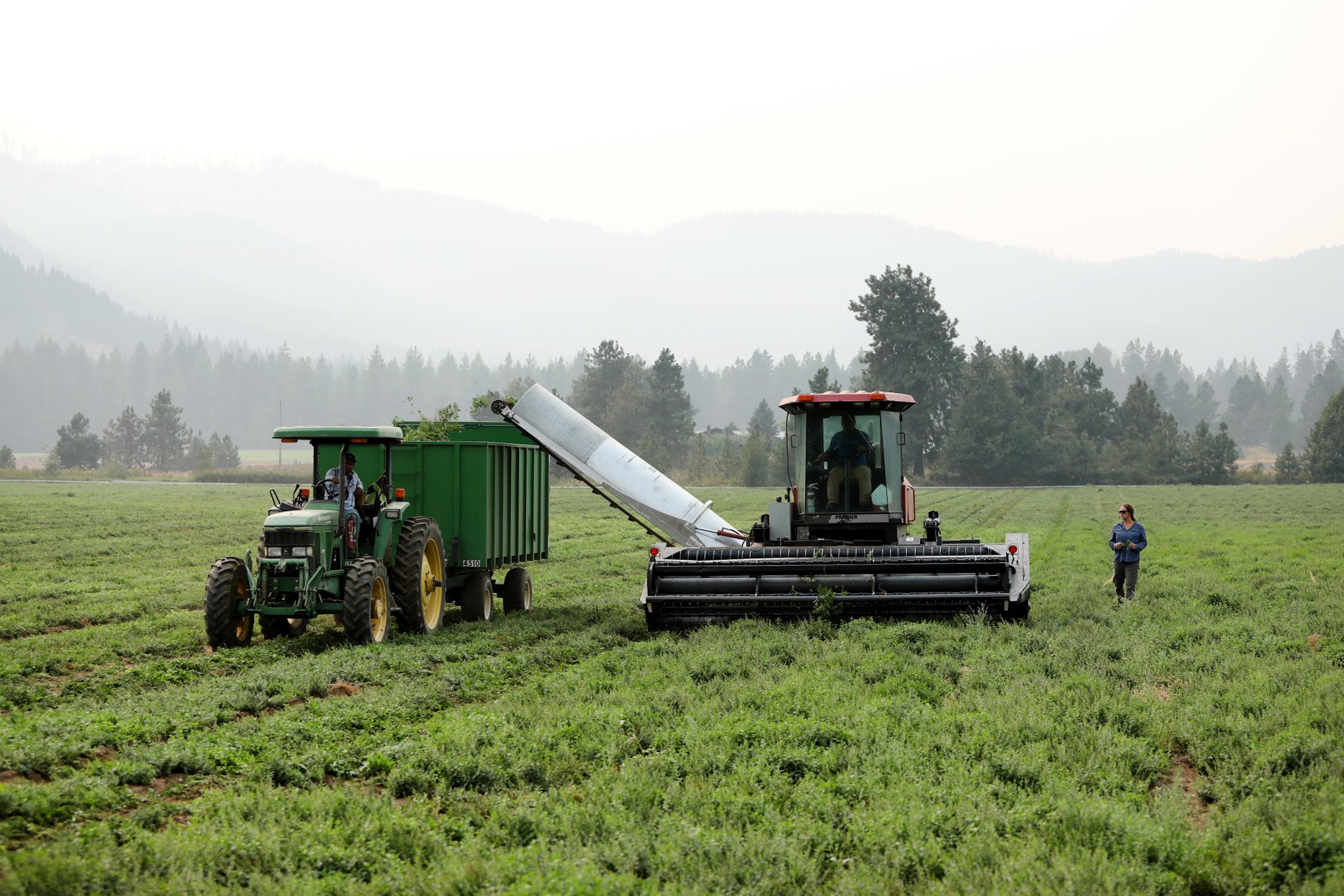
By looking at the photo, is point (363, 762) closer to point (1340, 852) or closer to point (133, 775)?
point (133, 775)

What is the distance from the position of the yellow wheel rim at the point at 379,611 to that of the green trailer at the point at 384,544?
0.07 ft

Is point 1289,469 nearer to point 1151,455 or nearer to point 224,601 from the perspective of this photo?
point 1151,455

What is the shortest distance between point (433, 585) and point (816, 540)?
5.67 meters

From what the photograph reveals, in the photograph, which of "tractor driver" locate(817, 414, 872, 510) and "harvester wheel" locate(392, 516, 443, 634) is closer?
"harvester wheel" locate(392, 516, 443, 634)

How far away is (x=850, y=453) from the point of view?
16.8 meters

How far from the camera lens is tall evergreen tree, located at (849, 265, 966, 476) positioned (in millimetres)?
94375

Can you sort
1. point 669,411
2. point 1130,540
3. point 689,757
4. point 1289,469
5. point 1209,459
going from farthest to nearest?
1. point 669,411
2. point 1209,459
3. point 1289,469
4. point 1130,540
5. point 689,757

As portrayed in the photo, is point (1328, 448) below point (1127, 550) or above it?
above

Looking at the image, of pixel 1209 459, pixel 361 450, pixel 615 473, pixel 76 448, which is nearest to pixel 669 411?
pixel 1209 459

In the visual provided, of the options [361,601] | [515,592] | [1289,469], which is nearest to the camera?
[361,601]

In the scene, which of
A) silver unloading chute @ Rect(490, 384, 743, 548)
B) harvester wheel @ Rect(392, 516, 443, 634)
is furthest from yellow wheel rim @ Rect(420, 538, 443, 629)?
silver unloading chute @ Rect(490, 384, 743, 548)

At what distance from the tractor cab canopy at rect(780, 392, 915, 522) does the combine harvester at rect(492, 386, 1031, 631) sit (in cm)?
2

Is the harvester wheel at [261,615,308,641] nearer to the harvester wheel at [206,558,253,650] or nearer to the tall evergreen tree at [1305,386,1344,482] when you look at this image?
the harvester wheel at [206,558,253,650]

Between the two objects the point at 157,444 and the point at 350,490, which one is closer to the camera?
the point at 350,490
